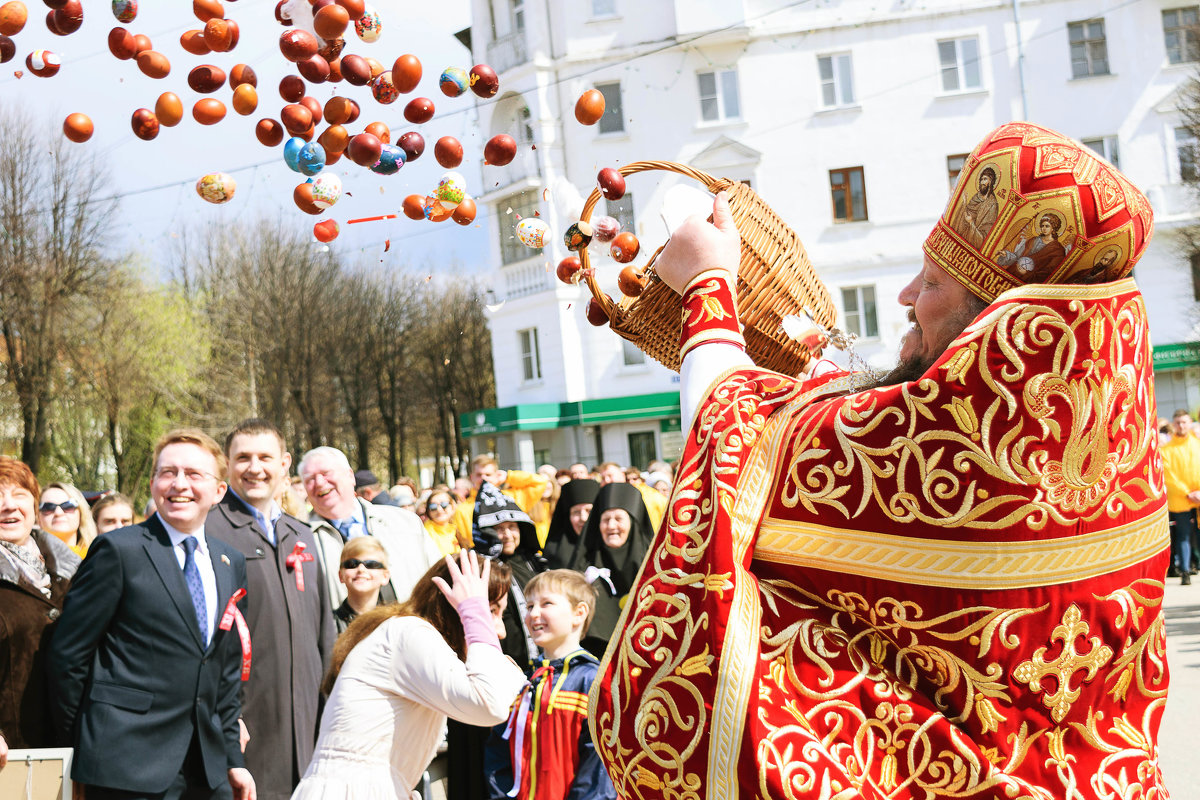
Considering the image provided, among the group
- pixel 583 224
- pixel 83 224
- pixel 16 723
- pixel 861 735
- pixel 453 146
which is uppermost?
pixel 83 224

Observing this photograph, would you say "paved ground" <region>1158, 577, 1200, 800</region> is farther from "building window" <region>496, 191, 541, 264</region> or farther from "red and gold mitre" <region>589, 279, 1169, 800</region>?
"building window" <region>496, 191, 541, 264</region>

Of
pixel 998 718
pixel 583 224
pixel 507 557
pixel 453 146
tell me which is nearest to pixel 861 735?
pixel 998 718

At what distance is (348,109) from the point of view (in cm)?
368

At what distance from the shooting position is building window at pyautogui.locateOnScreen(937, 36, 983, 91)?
1062 inches

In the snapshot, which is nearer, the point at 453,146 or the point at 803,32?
the point at 453,146

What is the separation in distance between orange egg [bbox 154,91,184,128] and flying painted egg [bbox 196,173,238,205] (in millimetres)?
309

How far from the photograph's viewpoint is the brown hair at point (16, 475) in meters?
5.59

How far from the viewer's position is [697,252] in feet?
7.77

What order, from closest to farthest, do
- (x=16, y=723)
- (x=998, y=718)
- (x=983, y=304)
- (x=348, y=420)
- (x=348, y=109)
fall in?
(x=998, y=718)
(x=983, y=304)
(x=348, y=109)
(x=16, y=723)
(x=348, y=420)

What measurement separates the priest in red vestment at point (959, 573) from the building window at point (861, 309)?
25.9m

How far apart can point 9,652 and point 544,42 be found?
24.2 meters

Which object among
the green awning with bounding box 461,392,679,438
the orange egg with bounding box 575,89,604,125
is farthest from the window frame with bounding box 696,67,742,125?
the orange egg with bounding box 575,89,604,125

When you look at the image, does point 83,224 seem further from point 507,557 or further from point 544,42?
point 507,557

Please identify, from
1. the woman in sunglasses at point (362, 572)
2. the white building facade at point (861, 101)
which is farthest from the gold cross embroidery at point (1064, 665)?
the white building facade at point (861, 101)
